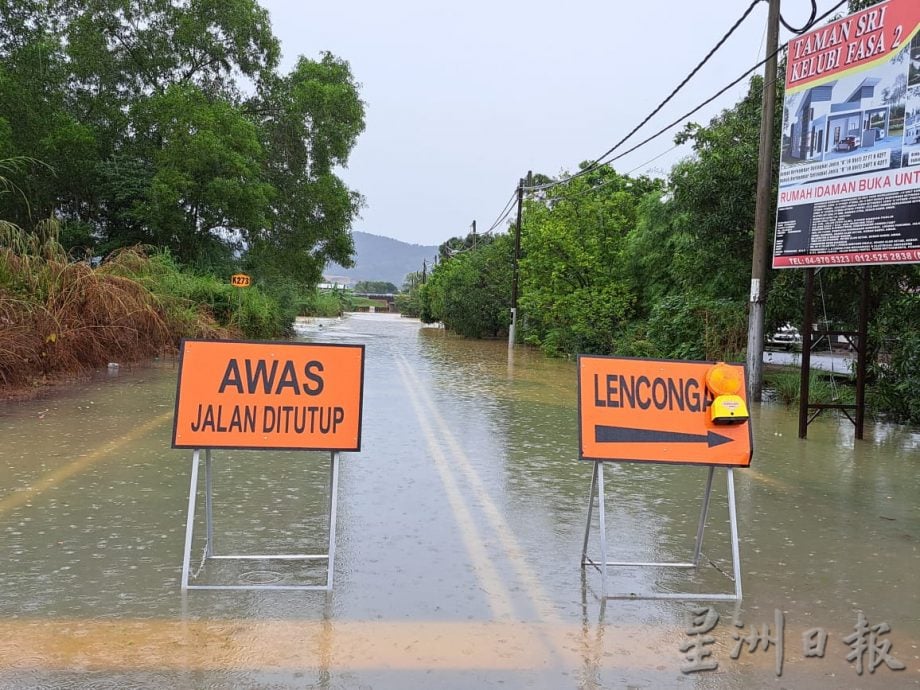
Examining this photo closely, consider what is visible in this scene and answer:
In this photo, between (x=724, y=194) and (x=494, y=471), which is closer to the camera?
(x=494, y=471)

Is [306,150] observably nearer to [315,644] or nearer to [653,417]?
[653,417]

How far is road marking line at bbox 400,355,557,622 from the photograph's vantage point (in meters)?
4.85

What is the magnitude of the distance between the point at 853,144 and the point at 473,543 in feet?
23.8

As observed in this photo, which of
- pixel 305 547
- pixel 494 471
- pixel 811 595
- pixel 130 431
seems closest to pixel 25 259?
pixel 130 431

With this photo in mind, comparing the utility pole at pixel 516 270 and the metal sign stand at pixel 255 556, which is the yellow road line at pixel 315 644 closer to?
the metal sign stand at pixel 255 556

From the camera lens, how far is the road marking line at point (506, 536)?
15.9 feet

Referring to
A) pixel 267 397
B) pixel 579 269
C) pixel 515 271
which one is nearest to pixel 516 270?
pixel 515 271

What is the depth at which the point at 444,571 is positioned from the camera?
A: 5.33 metres

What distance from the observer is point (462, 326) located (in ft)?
140

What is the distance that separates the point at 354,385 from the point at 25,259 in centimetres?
1093

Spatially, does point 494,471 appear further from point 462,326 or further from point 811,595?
point 462,326

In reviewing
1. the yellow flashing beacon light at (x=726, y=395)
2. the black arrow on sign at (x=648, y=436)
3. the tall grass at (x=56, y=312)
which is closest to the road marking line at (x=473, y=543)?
the black arrow on sign at (x=648, y=436)

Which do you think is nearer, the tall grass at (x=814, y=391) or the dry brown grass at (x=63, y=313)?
the dry brown grass at (x=63, y=313)

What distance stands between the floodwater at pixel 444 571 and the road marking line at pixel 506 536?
0.02 meters
